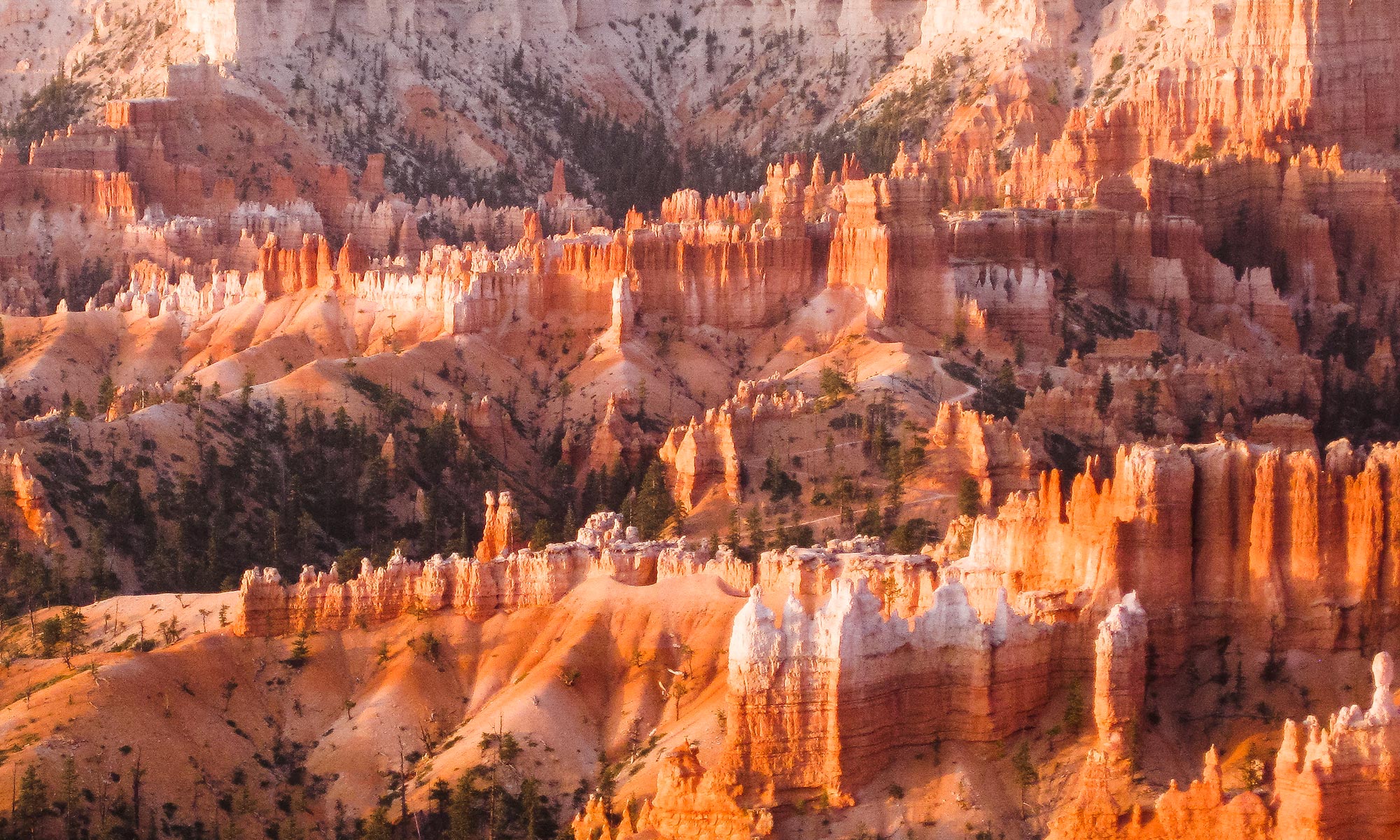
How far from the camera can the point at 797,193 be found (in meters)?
147

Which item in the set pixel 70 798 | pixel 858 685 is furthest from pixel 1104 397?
pixel 70 798

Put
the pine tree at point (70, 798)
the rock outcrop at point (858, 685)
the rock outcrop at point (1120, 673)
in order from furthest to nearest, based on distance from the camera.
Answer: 1. the pine tree at point (70, 798)
2. the rock outcrop at point (1120, 673)
3. the rock outcrop at point (858, 685)

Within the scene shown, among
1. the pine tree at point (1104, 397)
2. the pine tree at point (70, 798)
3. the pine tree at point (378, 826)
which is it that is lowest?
the pine tree at point (378, 826)

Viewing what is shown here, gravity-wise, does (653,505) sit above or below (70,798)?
above

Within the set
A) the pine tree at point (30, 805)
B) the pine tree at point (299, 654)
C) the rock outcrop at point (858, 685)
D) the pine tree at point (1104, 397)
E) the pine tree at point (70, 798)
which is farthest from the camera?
the pine tree at point (1104, 397)

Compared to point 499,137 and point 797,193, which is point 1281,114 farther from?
point 499,137

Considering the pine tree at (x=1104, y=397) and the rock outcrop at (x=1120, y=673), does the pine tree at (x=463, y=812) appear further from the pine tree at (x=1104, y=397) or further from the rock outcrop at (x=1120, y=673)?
the pine tree at (x=1104, y=397)

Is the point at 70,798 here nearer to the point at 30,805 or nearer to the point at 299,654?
the point at 30,805

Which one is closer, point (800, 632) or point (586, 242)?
point (800, 632)

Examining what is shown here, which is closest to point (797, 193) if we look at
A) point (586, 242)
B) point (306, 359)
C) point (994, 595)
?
point (586, 242)

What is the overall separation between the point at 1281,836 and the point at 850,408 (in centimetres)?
5073

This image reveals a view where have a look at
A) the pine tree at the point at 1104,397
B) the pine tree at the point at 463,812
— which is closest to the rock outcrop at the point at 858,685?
the pine tree at the point at 463,812

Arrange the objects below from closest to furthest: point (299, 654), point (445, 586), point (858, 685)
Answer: point (858, 685), point (299, 654), point (445, 586)

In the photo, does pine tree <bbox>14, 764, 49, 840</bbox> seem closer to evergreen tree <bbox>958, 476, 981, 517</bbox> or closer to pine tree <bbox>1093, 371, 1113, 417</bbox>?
evergreen tree <bbox>958, 476, 981, 517</bbox>
